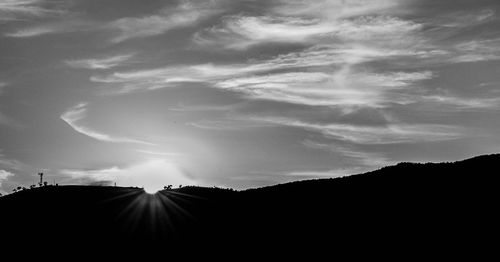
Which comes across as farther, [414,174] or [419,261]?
[414,174]

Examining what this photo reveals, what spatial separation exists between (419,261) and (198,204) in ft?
78.7

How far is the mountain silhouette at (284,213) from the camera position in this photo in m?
35.6

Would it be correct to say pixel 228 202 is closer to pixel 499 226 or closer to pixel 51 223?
pixel 51 223

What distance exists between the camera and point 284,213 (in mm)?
43656

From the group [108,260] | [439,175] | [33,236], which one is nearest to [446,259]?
[439,175]

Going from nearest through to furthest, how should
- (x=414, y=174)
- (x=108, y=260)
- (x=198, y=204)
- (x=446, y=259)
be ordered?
(x=446, y=259) < (x=108, y=260) < (x=414, y=174) < (x=198, y=204)

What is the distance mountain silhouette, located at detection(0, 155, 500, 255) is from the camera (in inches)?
1403

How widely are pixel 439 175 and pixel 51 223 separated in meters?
29.8

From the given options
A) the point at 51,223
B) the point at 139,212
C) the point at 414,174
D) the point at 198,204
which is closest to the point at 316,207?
the point at 414,174

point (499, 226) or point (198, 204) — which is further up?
point (198, 204)

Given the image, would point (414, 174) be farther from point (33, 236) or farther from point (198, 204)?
point (33, 236)

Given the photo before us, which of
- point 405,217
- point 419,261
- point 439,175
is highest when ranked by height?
point 439,175

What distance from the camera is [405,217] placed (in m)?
36.9

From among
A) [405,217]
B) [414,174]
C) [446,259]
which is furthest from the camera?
[414,174]
